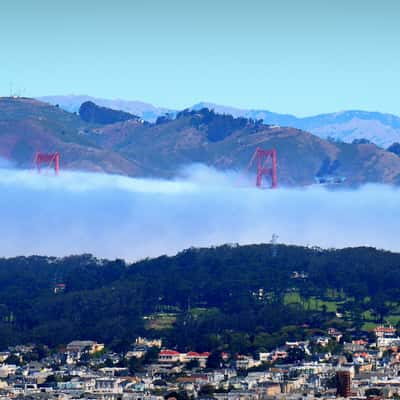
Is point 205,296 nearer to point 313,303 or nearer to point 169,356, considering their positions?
point 313,303

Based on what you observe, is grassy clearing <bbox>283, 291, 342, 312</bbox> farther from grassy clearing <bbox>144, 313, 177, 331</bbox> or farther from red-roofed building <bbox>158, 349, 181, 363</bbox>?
red-roofed building <bbox>158, 349, 181, 363</bbox>

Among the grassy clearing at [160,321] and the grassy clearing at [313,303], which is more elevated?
the grassy clearing at [313,303]

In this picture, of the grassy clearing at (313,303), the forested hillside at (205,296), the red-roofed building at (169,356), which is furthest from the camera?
the grassy clearing at (313,303)

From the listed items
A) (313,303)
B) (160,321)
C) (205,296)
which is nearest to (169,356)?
(160,321)

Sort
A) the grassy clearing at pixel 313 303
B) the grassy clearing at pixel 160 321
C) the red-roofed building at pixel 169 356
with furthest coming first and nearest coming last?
the grassy clearing at pixel 313 303 → the grassy clearing at pixel 160 321 → the red-roofed building at pixel 169 356

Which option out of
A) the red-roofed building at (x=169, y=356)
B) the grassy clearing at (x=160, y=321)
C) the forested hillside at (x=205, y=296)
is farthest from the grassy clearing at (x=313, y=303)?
the red-roofed building at (x=169, y=356)

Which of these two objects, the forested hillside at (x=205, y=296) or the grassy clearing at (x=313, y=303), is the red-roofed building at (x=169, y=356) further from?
the grassy clearing at (x=313, y=303)

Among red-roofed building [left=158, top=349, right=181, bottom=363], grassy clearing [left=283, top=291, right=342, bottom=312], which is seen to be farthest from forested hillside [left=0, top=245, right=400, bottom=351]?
red-roofed building [left=158, top=349, right=181, bottom=363]

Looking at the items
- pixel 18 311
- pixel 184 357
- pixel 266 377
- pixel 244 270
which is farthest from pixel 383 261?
pixel 266 377

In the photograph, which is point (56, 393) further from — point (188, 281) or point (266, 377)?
point (188, 281)
